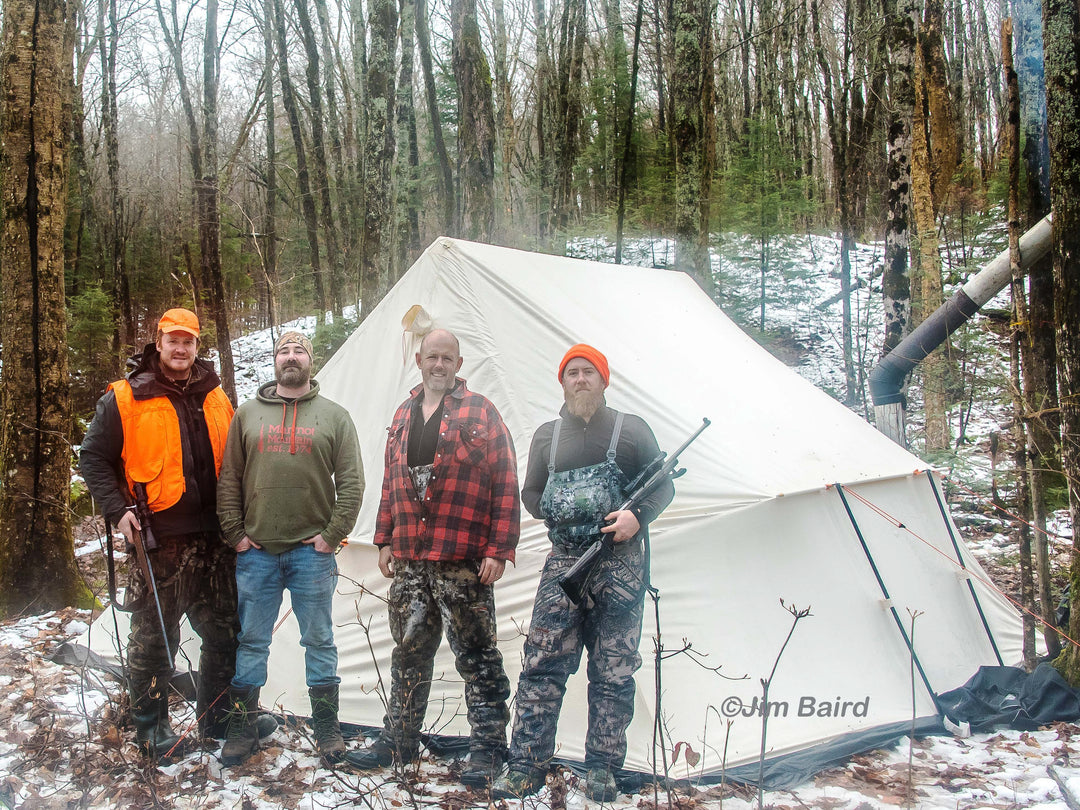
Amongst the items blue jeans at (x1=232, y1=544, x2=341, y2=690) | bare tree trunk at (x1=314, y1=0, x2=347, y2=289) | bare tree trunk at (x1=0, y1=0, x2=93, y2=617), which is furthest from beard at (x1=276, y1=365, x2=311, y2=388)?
bare tree trunk at (x1=314, y1=0, x2=347, y2=289)

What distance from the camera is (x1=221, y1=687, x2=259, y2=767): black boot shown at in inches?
126

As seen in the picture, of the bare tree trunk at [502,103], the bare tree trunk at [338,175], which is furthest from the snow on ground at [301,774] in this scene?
the bare tree trunk at [338,175]

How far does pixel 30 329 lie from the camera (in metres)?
4.84

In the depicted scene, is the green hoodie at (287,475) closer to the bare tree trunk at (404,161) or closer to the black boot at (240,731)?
the black boot at (240,731)

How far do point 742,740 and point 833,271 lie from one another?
42.1 feet

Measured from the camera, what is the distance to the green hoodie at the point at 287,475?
10.7ft

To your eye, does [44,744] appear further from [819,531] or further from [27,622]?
[819,531]

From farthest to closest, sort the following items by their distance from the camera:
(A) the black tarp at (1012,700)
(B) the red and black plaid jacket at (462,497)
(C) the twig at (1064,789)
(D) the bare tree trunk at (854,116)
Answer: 1. (D) the bare tree trunk at (854,116)
2. (A) the black tarp at (1012,700)
3. (B) the red and black plaid jacket at (462,497)
4. (C) the twig at (1064,789)

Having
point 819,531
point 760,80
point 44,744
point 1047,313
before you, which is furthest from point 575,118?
point 44,744

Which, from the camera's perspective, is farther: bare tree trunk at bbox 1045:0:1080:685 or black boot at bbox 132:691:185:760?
bare tree trunk at bbox 1045:0:1080:685

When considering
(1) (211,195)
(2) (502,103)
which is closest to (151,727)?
(1) (211,195)

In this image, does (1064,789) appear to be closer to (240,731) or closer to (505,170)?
(240,731)

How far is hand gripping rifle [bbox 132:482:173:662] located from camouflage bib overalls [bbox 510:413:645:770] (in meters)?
1.50
